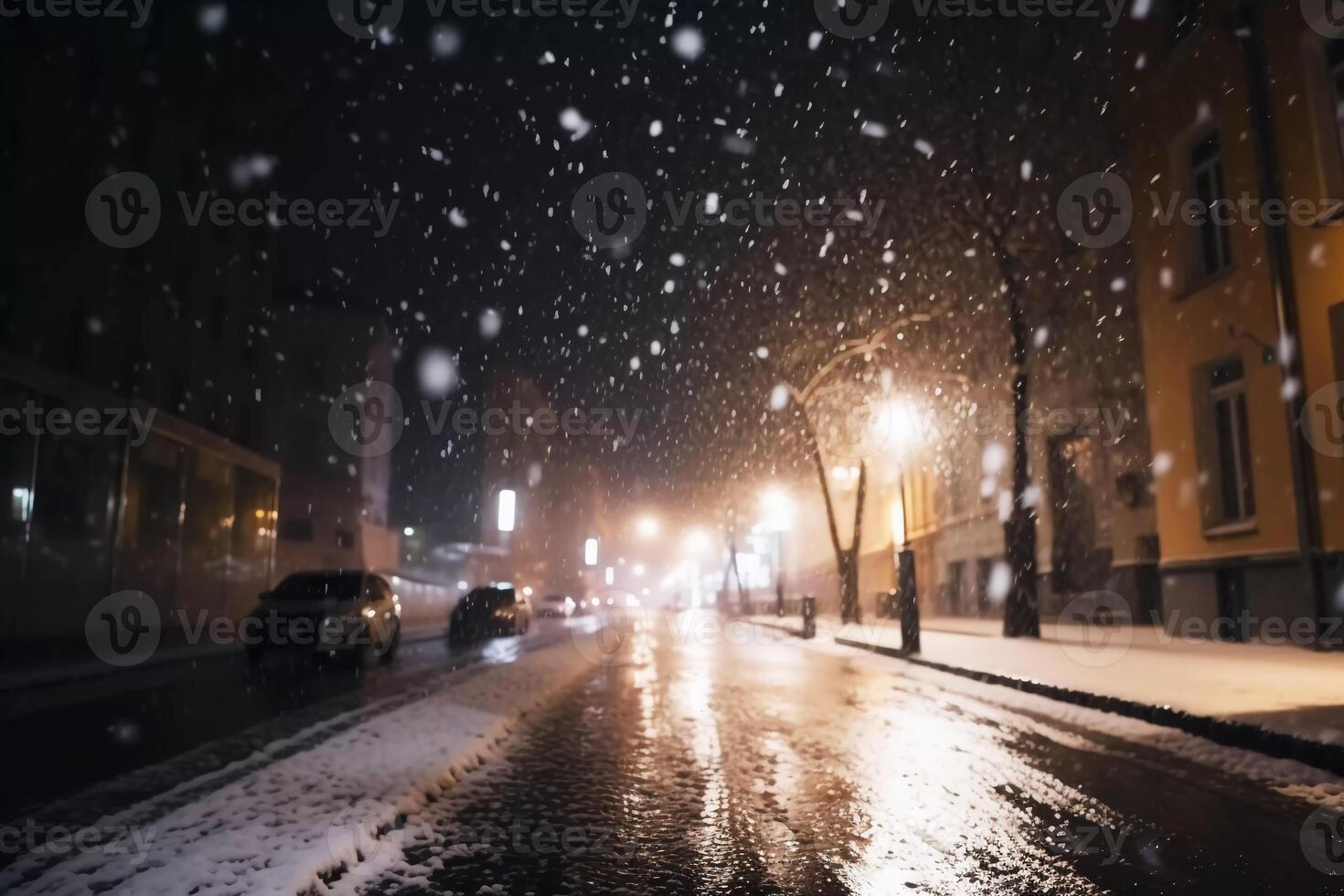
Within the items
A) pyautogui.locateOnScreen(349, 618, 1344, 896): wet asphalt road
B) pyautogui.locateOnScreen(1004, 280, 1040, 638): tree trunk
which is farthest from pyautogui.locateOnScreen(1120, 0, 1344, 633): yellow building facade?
pyautogui.locateOnScreen(349, 618, 1344, 896): wet asphalt road

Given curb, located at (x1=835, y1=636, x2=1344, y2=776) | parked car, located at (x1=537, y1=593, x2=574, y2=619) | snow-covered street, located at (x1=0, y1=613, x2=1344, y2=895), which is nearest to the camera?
snow-covered street, located at (x1=0, y1=613, x2=1344, y2=895)

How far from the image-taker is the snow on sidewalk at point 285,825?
390 cm

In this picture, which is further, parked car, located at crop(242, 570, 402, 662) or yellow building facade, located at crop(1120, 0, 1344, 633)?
parked car, located at crop(242, 570, 402, 662)

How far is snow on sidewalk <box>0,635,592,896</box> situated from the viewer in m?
3.90

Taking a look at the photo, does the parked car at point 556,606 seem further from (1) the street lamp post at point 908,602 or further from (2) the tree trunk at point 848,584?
(1) the street lamp post at point 908,602

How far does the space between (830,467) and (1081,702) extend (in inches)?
999

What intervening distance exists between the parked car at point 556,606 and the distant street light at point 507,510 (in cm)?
1789

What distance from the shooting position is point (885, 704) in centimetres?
1070

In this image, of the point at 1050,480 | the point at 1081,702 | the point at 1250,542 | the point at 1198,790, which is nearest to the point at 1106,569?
the point at 1050,480

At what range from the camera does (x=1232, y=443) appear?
58.0 ft

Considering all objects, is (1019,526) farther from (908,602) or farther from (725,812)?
(725,812)

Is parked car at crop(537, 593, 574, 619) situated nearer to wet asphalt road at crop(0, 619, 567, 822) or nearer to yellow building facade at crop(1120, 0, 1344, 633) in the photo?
wet asphalt road at crop(0, 619, 567, 822)

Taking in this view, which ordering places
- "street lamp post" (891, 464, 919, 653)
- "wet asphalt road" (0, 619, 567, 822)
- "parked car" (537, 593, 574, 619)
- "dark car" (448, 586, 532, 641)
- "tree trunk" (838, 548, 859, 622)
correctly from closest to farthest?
"wet asphalt road" (0, 619, 567, 822), "street lamp post" (891, 464, 919, 653), "dark car" (448, 586, 532, 641), "tree trunk" (838, 548, 859, 622), "parked car" (537, 593, 574, 619)

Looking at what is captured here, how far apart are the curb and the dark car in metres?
18.9
